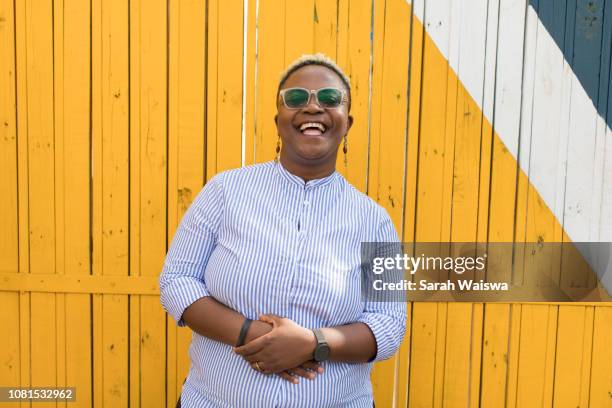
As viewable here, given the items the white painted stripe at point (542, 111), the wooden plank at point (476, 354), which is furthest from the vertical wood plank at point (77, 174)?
the wooden plank at point (476, 354)

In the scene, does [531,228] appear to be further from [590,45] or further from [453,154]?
[590,45]

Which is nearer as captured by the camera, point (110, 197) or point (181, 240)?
point (181, 240)

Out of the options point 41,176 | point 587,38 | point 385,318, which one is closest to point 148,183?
point 41,176

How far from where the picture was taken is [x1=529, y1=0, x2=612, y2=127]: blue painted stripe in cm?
234

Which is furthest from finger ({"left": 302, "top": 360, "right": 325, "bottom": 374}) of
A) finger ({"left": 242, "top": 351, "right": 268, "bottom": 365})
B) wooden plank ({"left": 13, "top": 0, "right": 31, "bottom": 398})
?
wooden plank ({"left": 13, "top": 0, "right": 31, "bottom": 398})

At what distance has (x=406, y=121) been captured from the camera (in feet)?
7.79

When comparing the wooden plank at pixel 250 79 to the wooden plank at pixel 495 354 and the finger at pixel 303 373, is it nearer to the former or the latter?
the finger at pixel 303 373

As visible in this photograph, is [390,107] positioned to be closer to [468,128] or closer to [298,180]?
[468,128]

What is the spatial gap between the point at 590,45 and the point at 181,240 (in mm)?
2137

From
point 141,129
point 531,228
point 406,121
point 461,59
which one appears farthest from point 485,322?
point 141,129

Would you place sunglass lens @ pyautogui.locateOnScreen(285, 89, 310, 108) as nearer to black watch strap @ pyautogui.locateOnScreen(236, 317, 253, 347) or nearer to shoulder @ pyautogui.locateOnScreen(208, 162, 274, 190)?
shoulder @ pyautogui.locateOnScreen(208, 162, 274, 190)

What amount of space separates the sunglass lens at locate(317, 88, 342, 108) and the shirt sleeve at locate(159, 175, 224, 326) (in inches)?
17.0

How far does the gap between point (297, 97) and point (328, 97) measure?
0.10m

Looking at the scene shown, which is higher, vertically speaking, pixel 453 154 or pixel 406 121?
pixel 406 121
